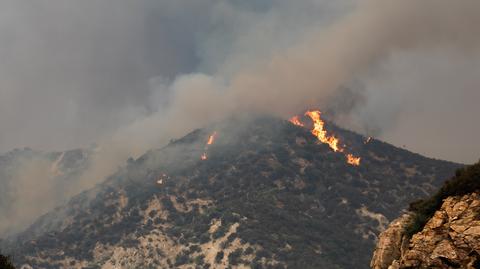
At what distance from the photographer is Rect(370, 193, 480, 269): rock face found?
120 ft

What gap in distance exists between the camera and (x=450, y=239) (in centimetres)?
3828

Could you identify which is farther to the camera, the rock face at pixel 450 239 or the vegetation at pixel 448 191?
the vegetation at pixel 448 191

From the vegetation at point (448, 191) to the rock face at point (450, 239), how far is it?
830 millimetres

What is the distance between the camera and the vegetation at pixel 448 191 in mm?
41656

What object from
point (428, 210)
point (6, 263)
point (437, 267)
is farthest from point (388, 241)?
point (6, 263)

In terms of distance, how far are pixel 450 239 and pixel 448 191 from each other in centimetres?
705

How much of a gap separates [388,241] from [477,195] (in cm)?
1274

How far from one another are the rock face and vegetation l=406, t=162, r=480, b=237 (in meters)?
0.83

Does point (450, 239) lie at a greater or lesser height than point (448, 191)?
lesser

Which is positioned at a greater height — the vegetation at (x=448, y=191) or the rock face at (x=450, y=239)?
the vegetation at (x=448, y=191)

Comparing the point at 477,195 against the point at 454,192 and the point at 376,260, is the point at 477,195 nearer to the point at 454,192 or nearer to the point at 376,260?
the point at 454,192

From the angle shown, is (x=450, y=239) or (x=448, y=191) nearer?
(x=450, y=239)

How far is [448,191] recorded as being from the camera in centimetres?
4453

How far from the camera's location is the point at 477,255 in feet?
117
